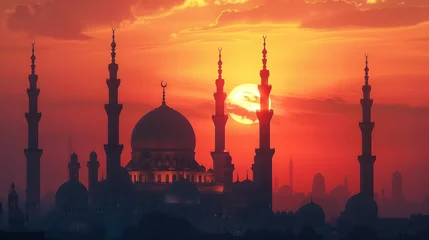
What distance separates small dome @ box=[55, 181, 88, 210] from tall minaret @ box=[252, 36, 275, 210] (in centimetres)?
1393

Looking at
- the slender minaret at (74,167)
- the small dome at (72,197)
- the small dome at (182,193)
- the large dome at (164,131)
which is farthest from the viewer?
the large dome at (164,131)

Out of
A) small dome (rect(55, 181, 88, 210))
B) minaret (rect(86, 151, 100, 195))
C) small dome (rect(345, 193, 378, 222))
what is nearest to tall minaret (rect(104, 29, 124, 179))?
small dome (rect(55, 181, 88, 210))

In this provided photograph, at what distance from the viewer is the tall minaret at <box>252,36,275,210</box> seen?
121188mm

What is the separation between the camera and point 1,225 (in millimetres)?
114875

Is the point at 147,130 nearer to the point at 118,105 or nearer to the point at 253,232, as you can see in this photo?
the point at 118,105

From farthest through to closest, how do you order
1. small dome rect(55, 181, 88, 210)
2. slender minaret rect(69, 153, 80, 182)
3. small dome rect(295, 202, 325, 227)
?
slender minaret rect(69, 153, 80, 182)
small dome rect(295, 202, 325, 227)
small dome rect(55, 181, 88, 210)

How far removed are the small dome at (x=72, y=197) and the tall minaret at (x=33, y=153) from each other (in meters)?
5.34

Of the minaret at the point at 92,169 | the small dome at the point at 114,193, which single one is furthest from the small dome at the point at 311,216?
the minaret at the point at 92,169

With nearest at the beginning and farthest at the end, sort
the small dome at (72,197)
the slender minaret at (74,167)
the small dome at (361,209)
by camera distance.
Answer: the small dome at (72,197)
the small dome at (361,209)
the slender minaret at (74,167)

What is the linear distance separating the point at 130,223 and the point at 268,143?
12.8m

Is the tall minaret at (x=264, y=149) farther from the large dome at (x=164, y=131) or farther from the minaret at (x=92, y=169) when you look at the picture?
the minaret at (x=92, y=169)

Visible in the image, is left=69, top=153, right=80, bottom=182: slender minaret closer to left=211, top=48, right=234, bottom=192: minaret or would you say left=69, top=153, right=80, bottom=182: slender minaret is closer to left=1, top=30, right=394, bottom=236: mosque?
left=1, top=30, right=394, bottom=236: mosque

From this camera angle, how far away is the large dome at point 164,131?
12638 centimetres

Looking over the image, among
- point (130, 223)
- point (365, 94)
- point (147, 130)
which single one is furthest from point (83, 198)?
point (365, 94)
